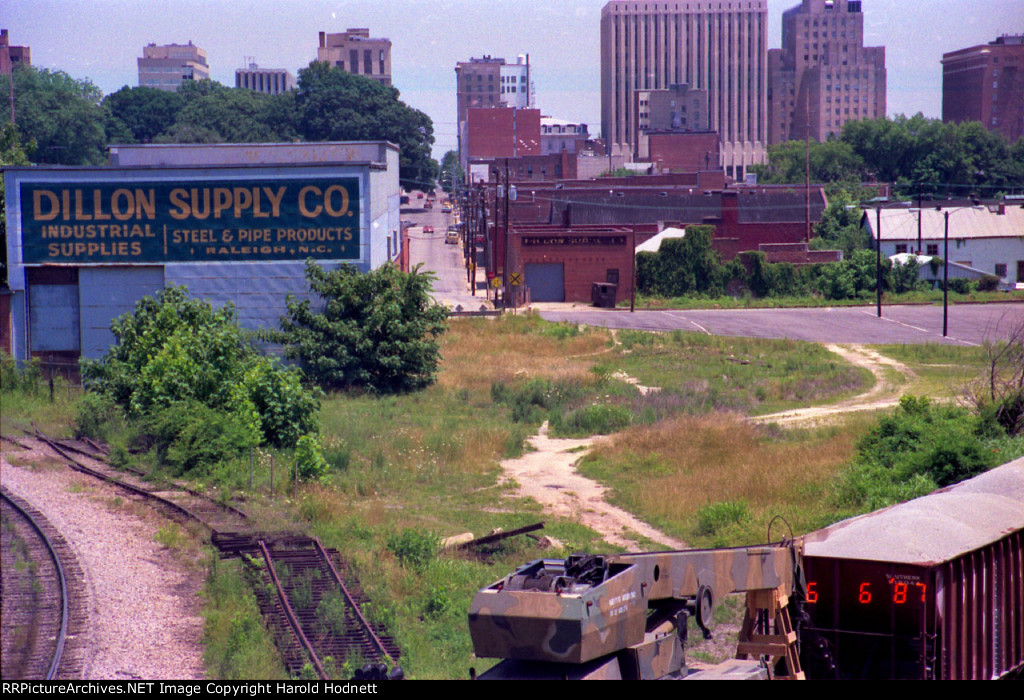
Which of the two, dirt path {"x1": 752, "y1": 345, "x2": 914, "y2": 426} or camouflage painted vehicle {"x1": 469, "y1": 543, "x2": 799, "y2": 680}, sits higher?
camouflage painted vehicle {"x1": 469, "y1": 543, "x2": 799, "y2": 680}

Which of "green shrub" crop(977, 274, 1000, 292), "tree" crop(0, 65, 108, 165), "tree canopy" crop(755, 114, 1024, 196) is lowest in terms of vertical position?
"green shrub" crop(977, 274, 1000, 292)

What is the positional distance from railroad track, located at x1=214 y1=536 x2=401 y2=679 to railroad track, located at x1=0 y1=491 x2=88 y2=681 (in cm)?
209

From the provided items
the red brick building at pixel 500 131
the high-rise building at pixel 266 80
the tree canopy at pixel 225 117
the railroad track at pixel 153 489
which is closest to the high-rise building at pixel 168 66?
the high-rise building at pixel 266 80

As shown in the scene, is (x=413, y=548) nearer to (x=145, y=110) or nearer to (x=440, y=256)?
(x=440, y=256)

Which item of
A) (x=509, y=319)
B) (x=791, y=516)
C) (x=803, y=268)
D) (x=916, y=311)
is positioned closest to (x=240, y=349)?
(x=791, y=516)

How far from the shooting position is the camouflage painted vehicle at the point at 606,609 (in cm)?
635

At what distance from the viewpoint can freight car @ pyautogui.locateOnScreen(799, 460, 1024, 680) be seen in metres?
8.45

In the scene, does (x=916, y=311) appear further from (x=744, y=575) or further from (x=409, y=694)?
(x=409, y=694)

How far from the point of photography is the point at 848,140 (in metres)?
125

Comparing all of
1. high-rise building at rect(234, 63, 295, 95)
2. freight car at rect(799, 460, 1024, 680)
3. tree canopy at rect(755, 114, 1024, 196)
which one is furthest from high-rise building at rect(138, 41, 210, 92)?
freight car at rect(799, 460, 1024, 680)

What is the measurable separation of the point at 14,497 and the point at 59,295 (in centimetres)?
1806

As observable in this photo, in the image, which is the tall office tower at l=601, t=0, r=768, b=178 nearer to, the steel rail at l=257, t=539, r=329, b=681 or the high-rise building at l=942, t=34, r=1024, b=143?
the high-rise building at l=942, t=34, r=1024, b=143

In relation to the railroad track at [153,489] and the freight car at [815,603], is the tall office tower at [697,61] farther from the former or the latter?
the freight car at [815,603]

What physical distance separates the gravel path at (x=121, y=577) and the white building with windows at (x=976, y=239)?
200 ft
